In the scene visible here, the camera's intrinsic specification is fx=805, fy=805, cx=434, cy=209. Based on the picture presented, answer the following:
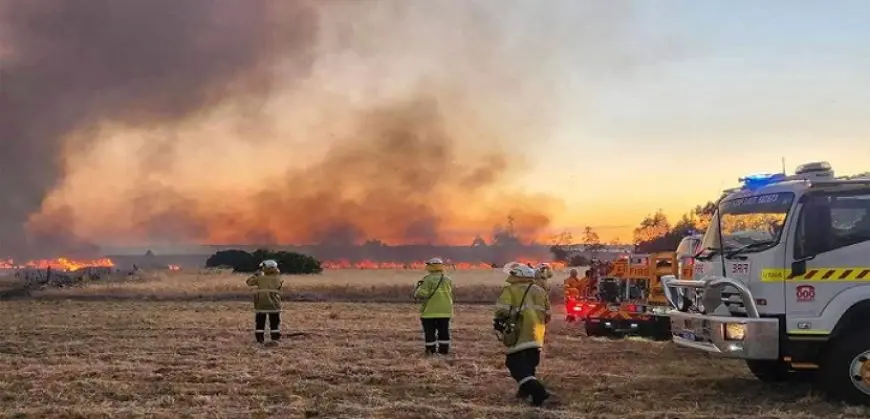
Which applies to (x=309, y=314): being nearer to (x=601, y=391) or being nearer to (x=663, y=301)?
(x=663, y=301)

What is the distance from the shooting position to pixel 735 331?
9.23 m

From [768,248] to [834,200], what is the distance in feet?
3.09

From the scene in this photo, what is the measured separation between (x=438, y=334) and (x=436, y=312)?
454mm

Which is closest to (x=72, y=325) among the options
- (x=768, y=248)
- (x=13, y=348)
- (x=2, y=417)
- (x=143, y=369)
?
(x=13, y=348)

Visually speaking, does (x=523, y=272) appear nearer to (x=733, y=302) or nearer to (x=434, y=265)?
(x=733, y=302)

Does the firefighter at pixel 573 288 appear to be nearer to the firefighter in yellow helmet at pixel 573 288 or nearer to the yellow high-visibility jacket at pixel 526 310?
the firefighter in yellow helmet at pixel 573 288

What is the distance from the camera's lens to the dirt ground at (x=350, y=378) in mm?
9188

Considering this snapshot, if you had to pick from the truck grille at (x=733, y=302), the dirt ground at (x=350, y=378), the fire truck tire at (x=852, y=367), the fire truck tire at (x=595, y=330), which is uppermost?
the truck grille at (x=733, y=302)

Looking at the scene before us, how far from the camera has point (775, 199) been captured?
9.58 meters

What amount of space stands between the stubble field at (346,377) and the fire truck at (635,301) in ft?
2.37

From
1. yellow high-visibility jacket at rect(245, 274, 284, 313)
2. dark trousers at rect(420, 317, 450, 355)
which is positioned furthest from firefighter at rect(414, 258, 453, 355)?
yellow high-visibility jacket at rect(245, 274, 284, 313)

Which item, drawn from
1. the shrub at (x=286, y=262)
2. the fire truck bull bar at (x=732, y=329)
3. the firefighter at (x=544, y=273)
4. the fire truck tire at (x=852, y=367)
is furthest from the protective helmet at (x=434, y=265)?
the shrub at (x=286, y=262)

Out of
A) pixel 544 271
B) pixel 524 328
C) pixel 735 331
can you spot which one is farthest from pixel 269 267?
pixel 735 331

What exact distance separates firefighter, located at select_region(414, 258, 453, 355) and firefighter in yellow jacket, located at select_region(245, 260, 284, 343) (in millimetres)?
3732
